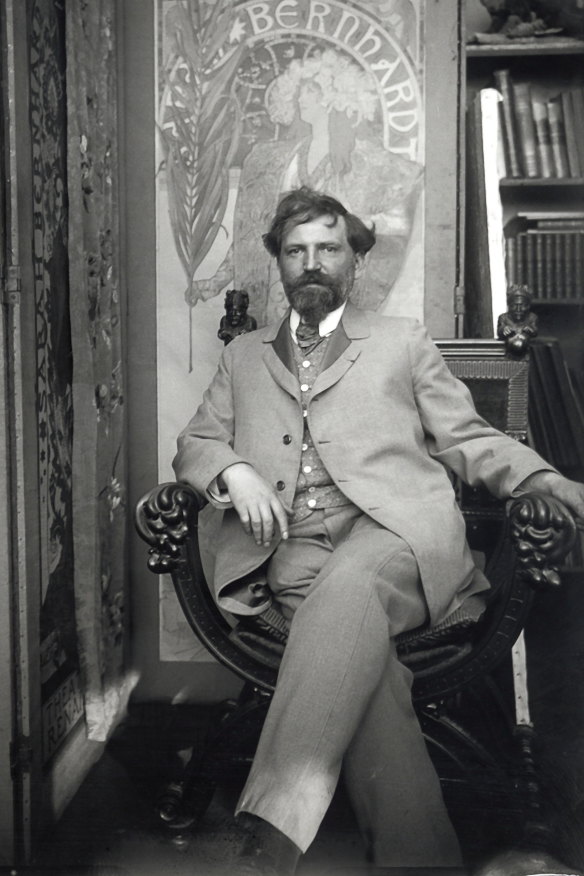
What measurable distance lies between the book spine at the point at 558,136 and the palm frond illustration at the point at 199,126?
1.09 meters

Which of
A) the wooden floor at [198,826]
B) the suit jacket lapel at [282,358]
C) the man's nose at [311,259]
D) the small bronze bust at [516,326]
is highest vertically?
the man's nose at [311,259]

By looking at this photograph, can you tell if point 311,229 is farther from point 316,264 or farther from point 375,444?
point 375,444

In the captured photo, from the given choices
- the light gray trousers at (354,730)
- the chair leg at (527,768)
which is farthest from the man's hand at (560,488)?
the chair leg at (527,768)

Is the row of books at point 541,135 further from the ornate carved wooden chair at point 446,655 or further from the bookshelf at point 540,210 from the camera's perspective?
the ornate carved wooden chair at point 446,655

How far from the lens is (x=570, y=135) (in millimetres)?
2766

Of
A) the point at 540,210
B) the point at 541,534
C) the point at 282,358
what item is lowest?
the point at 541,534

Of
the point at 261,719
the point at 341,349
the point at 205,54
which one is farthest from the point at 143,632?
the point at 205,54

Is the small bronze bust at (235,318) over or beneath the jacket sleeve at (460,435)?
over

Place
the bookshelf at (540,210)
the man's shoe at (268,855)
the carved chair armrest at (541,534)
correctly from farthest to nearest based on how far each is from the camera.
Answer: the bookshelf at (540,210)
the carved chair armrest at (541,534)
the man's shoe at (268,855)

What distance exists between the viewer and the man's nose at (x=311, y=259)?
190 centimetres

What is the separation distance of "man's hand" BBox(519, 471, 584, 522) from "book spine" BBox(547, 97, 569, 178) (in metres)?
1.45

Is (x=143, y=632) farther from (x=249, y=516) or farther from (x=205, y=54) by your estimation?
(x=205, y=54)

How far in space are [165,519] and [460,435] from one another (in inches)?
25.8

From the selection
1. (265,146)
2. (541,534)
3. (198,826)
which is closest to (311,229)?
(265,146)
